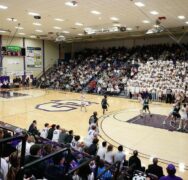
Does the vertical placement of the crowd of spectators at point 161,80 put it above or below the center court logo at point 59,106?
above

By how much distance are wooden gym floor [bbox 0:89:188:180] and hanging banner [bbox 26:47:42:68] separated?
1105cm

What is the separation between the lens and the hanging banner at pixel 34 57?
1133 inches

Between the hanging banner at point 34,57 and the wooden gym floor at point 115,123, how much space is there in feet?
36.3

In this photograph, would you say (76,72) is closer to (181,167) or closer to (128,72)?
(128,72)

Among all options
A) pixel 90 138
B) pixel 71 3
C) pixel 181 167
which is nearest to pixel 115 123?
pixel 90 138

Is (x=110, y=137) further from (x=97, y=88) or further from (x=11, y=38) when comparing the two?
(x=11, y=38)

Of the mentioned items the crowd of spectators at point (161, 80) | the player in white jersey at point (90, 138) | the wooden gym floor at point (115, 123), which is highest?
the crowd of spectators at point (161, 80)

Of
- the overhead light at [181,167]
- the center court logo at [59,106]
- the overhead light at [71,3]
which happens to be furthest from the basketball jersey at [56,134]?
the overhead light at [71,3]

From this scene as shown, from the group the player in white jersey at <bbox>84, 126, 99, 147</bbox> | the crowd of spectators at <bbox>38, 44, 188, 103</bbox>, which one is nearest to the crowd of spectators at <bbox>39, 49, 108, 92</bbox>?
the crowd of spectators at <bbox>38, 44, 188, 103</bbox>

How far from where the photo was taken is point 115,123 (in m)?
11.7

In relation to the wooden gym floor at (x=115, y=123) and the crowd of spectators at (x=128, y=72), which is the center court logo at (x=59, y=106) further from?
the crowd of spectators at (x=128, y=72)

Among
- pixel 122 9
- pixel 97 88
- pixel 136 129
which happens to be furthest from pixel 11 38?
pixel 136 129

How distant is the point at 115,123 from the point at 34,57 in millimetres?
20382

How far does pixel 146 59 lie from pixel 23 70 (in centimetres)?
1474
